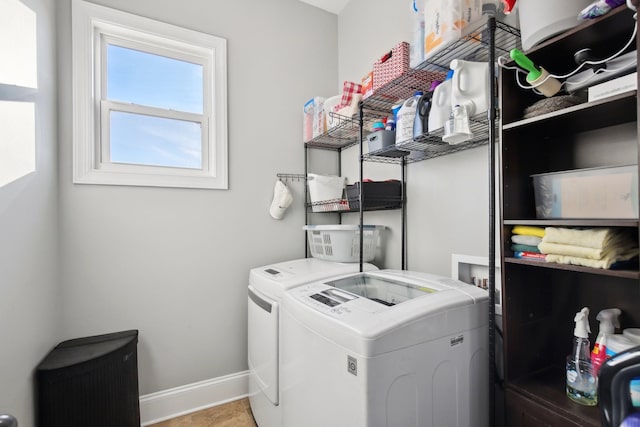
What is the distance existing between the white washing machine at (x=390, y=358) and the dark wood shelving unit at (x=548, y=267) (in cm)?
12

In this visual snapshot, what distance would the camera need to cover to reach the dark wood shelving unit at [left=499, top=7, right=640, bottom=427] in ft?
2.84

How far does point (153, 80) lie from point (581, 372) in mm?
2552

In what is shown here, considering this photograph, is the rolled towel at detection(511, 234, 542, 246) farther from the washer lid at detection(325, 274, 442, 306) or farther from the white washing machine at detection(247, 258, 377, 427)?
the white washing machine at detection(247, 258, 377, 427)

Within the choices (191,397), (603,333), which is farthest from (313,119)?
(191,397)

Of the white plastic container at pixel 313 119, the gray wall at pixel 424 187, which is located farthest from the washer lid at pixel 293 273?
the white plastic container at pixel 313 119

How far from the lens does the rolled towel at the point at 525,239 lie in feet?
3.07

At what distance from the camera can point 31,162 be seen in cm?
131

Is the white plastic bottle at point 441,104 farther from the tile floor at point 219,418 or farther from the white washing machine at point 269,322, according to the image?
the tile floor at point 219,418

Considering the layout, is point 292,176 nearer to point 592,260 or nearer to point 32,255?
point 32,255

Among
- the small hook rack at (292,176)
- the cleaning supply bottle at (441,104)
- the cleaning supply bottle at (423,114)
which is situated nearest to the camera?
the cleaning supply bottle at (441,104)

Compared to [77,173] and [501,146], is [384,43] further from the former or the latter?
[77,173]

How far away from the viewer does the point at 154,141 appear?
1.96m

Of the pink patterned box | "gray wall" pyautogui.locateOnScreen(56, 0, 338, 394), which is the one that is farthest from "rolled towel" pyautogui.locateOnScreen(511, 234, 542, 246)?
"gray wall" pyautogui.locateOnScreen(56, 0, 338, 394)

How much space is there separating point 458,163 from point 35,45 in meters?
2.04
